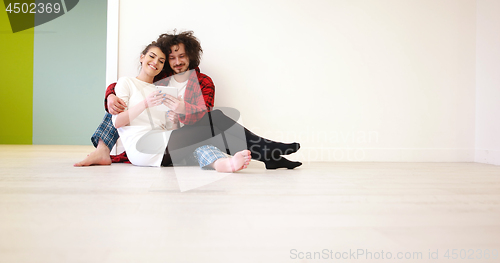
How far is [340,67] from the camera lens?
2.37m

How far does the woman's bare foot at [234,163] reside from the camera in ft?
4.62

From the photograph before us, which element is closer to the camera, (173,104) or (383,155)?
(173,104)

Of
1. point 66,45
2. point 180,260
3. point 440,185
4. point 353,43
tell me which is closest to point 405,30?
point 353,43

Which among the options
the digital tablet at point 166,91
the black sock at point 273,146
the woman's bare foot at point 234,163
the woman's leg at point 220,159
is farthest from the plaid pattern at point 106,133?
the black sock at point 273,146

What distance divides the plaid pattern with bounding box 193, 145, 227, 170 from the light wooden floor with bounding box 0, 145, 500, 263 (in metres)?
0.39

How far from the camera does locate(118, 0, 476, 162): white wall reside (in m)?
2.26

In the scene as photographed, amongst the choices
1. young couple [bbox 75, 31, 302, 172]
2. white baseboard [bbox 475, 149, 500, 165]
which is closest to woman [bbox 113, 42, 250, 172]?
young couple [bbox 75, 31, 302, 172]

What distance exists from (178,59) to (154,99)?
0.46 meters

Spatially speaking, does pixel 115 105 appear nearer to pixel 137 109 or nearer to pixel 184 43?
pixel 137 109

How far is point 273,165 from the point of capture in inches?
65.0

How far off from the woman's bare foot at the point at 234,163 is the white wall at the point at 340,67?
85 centimetres

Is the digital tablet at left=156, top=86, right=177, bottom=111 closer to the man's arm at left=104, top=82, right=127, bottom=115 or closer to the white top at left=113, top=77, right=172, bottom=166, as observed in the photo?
the white top at left=113, top=77, right=172, bottom=166

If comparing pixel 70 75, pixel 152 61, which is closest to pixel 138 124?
pixel 152 61

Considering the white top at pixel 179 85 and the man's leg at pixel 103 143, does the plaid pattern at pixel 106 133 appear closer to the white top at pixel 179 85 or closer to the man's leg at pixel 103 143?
the man's leg at pixel 103 143
